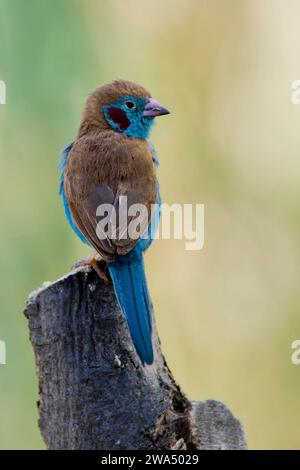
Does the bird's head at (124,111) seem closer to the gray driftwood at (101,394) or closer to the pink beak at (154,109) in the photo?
the pink beak at (154,109)

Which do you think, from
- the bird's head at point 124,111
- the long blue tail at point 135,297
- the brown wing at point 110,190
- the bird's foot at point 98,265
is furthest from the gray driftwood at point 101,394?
the bird's head at point 124,111

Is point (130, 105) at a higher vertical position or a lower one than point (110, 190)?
higher

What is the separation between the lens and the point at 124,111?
15.5ft

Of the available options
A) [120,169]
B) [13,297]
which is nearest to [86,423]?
[120,169]

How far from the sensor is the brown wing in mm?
3744

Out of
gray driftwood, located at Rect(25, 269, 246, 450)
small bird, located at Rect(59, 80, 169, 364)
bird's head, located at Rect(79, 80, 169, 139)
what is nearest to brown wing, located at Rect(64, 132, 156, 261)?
small bird, located at Rect(59, 80, 169, 364)

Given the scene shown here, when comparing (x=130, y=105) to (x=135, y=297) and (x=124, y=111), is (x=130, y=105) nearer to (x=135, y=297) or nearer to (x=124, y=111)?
(x=124, y=111)

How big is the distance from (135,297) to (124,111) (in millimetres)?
1623

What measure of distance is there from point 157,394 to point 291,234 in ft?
8.98

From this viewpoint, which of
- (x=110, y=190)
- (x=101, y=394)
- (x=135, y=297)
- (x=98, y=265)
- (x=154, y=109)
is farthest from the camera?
(x=154, y=109)

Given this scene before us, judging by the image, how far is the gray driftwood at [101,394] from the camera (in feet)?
9.89

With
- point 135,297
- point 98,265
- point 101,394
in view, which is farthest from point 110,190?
point 101,394

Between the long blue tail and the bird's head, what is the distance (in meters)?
1.14
